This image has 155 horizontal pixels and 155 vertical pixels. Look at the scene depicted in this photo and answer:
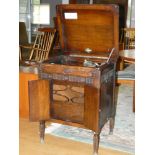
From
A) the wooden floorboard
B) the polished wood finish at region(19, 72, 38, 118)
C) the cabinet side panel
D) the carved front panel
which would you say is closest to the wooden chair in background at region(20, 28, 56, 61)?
the polished wood finish at region(19, 72, 38, 118)

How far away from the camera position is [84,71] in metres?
2.01

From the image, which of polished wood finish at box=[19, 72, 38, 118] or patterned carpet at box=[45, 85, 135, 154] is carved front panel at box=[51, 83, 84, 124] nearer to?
patterned carpet at box=[45, 85, 135, 154]

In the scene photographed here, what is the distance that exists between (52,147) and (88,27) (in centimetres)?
103

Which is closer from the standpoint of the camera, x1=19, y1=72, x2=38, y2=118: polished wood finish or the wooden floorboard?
the wooden floorboard

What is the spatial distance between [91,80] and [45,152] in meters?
0.69

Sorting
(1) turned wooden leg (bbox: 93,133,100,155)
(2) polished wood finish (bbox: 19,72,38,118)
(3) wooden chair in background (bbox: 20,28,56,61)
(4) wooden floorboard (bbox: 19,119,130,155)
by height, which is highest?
(3) wooden chair in background (bbox: 20,28,56,61)

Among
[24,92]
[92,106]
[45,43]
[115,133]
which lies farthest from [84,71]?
[45,43]

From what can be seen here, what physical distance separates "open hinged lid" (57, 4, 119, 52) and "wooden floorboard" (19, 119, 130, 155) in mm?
808

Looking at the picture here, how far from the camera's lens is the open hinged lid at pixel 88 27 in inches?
84.9

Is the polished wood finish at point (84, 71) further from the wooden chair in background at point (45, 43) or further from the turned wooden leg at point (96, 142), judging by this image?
the wooden chair in background at point (45, 43)

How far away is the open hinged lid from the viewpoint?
84.9 inches

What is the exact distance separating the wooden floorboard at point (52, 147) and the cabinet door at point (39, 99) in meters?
0.25
